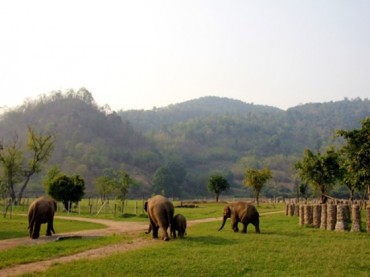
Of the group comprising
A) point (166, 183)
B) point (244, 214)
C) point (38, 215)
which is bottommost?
point (38, 215)

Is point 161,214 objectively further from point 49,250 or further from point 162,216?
point 49,250

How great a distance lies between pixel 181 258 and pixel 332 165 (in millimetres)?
39378

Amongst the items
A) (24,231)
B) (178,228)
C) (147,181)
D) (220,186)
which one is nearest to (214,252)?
(178,228)

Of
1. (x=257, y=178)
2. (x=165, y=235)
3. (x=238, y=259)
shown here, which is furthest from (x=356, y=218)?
(x=257, y=178)

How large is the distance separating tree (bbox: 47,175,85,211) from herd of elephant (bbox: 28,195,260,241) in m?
28.6

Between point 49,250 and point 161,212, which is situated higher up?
point 161,212

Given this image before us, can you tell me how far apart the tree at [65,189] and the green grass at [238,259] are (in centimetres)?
3846

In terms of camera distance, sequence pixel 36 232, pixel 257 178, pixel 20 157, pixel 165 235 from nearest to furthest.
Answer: pixel 165 235, pixel 36 232, pixel 257 178, pixel 20 157

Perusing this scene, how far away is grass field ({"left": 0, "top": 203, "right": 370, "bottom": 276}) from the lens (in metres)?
16.0

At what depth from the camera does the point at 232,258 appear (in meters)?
17.8

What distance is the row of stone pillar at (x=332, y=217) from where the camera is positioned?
92.8 ft

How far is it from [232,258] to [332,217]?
46.5ft

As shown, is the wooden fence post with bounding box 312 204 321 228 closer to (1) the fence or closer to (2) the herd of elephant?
(1) the fence

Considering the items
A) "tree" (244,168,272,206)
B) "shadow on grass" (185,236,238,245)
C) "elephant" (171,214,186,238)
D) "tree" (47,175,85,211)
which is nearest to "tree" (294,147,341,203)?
"tree" (244,168,272,206)
